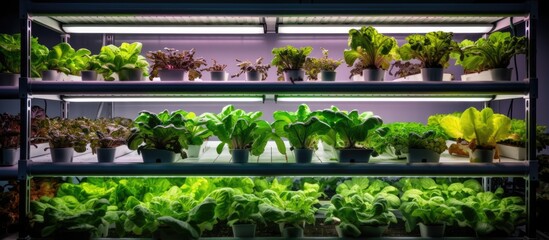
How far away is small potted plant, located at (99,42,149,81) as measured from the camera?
2.96m

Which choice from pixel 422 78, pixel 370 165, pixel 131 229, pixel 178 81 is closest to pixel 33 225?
pixel 131 229

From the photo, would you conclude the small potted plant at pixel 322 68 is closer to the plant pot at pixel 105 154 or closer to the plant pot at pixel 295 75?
the plant pot at pixel 295 75

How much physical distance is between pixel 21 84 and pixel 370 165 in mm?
2425

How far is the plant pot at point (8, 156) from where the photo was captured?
2.93 meters

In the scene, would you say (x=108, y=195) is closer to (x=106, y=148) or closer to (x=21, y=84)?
(x=106, y=148)

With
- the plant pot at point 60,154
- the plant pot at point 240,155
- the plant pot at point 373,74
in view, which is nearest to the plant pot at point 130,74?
the plant pot at point 60,154

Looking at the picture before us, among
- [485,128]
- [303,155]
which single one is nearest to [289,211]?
[303,155]

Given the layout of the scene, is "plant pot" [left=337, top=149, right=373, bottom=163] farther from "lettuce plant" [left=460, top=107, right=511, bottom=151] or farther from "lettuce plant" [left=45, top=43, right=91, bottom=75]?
"lettuce plant" [left=45, top=43, right=91, bottom=75]

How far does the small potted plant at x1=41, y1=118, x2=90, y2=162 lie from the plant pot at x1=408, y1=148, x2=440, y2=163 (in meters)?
2.33

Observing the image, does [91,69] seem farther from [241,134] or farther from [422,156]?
[422,156]

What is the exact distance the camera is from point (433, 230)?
9.43ft

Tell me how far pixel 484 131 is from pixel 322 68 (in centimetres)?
121

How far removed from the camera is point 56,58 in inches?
121

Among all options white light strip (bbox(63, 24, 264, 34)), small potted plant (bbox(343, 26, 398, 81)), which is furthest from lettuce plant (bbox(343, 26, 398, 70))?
white light strip (bbox(63, 24, 264, 34))
